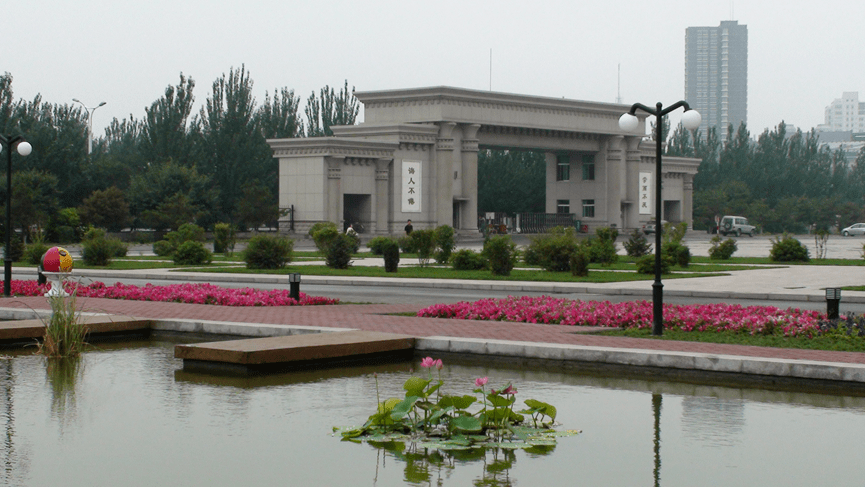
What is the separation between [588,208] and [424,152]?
17358 millimetres

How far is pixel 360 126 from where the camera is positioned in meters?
63.5

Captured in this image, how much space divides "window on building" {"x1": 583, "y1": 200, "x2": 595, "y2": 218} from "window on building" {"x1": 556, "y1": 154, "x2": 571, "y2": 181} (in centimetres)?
244

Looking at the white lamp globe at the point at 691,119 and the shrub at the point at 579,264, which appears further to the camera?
the shrub at the point at 579,264

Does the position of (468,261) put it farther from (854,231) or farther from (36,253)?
(854,231)

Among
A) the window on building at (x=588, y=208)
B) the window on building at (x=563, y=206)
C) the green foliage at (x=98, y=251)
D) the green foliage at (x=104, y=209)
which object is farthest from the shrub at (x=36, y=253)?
the window on building at (x=563, y=206)

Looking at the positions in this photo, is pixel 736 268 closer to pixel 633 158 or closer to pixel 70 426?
pixel 70 426

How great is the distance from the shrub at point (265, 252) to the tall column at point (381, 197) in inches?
1047

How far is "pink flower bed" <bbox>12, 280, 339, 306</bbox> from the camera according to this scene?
63.4ft

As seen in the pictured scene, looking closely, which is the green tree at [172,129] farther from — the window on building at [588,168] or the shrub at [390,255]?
the shrub at [390,255]

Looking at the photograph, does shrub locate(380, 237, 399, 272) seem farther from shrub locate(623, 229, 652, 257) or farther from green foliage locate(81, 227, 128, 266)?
shrub locate(623, 229, 652, 257)

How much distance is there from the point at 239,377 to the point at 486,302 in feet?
21.8

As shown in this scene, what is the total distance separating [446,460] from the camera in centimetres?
814

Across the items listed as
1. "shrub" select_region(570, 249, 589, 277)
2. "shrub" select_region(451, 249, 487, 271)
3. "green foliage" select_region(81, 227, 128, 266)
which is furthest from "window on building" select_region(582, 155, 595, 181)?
"shrub" select_region(570, 249, 589, 277)

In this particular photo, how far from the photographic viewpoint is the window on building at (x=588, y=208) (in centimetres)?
7506
